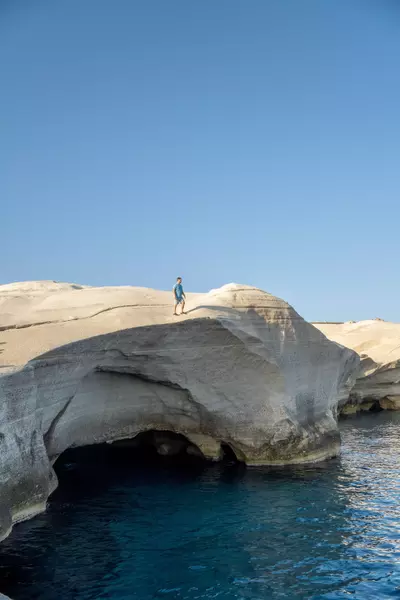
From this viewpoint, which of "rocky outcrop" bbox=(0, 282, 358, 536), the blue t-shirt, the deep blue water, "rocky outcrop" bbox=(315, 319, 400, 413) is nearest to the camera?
the deep blue water

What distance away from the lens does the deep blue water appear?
39.8 ft

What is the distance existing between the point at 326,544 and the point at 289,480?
5746mm

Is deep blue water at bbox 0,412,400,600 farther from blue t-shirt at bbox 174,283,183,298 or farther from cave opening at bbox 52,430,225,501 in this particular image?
blue t-shirt at bbox 174,283,183,298

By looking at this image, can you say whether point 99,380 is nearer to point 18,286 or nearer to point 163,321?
point 163,321

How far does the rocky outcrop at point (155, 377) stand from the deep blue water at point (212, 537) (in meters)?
1.64

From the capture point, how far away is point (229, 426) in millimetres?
21578

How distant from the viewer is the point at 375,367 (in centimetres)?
4169

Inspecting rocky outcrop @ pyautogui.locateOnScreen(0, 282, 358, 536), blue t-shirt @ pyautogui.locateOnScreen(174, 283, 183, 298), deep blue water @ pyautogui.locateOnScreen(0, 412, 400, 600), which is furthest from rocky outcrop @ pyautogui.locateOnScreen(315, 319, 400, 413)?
blue t-shirt @ pyautogui.locateOnScreen(174, 283, 183, 298)

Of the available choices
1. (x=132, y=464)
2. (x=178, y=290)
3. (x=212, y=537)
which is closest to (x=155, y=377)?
(x=178, y=290)

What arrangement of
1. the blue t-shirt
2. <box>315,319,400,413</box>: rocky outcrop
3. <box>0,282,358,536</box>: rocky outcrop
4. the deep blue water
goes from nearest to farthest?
the deep blue water, <box>0,282,358,536</box>: rocky outcrop, the blue t-shirt, <box>315,319,400,413</box>: rocky outcrop

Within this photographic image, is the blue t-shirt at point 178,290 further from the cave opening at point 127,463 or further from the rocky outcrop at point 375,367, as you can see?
the rocky outcrop at point 375,367

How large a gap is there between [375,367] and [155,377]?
26722 millimetres

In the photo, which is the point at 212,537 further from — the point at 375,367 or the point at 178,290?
the point at 375,367

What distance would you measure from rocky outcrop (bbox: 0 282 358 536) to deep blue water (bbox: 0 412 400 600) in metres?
1.64
